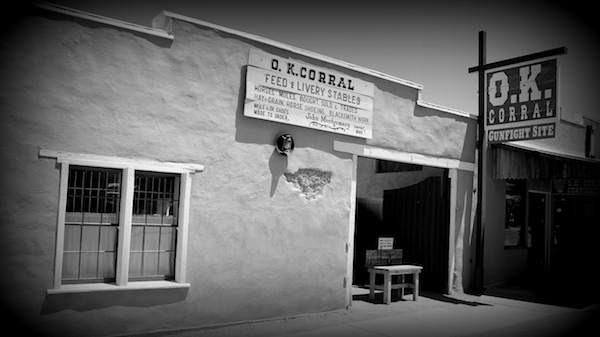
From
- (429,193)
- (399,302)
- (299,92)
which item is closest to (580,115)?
(429,193)

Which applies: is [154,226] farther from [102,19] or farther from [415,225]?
[415,225]

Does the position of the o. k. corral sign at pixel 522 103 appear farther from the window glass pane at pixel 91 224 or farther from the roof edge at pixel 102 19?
the window glass pane at pixel 91 224

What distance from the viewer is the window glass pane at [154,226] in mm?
6684

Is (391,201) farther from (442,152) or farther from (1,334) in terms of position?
(1,334)

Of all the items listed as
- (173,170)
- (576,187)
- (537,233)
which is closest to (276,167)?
(173,170)

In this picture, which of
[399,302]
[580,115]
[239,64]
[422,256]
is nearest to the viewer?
[239,64]

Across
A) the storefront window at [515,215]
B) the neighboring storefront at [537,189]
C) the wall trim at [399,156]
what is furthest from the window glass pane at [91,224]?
the storefront window at [515,215]

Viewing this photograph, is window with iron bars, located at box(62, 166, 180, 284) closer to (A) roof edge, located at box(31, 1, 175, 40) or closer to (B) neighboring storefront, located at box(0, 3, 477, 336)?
(B) neighboring storefront, located at box(0, 3, 477, 336)

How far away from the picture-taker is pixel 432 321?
8.06 meters

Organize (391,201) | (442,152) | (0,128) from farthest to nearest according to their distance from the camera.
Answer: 1. (391,201)
2. (442,152)
3. (0,128)

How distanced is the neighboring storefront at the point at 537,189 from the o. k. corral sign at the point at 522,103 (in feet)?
0.07

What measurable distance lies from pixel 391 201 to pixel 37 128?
820cm

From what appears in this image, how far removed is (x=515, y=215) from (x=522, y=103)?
354cm

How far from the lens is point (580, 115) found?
52.5 feet
